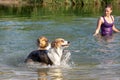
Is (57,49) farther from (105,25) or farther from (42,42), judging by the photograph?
(105,25)

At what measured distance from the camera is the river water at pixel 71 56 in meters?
8.37

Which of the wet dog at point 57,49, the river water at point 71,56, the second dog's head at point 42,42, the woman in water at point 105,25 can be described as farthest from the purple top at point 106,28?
the wet dog at point 57,49

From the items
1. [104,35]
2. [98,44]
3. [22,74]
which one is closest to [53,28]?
[104,35]

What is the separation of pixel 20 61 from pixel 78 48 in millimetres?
2285

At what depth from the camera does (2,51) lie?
1166 cm

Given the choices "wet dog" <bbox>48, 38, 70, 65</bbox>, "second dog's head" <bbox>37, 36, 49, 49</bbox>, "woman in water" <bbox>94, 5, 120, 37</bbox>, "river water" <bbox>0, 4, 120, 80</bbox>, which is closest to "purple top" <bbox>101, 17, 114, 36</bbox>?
"woman in water" <bbox>94, 5, 120, 37</bbox>

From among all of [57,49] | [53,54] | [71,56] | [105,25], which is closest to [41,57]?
[53,54]

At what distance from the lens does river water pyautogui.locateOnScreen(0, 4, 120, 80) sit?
8.37m

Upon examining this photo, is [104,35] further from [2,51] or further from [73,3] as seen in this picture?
[73,3]

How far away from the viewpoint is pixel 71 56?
35.4 ft

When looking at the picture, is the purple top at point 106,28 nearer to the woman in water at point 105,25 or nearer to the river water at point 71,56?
the woman in water at point 105,25

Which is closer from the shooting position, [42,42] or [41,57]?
[41,57]

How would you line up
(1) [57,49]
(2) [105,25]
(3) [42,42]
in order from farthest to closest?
(2) [105,25]
(3) [42,42]
(1) [57,49]

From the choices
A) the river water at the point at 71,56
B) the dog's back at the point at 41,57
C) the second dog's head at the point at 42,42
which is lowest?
the river water at the point at 71,56
